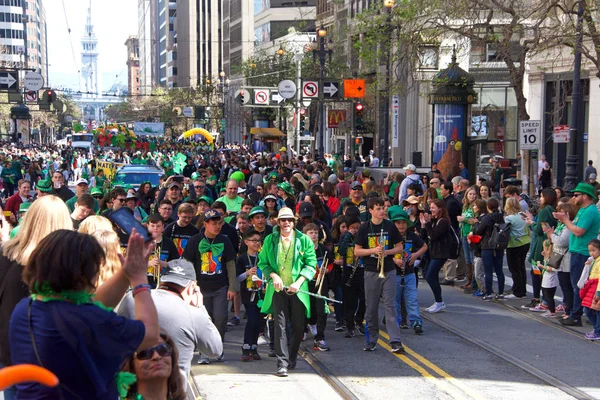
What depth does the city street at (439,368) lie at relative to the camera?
370 inches

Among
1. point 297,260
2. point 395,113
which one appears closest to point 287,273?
point 297,260

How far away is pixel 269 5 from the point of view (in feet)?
304

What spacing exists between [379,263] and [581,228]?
300cm

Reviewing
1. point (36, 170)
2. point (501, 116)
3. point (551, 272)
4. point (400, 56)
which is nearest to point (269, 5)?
point (501, 116)

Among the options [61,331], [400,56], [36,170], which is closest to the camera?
[61,331]

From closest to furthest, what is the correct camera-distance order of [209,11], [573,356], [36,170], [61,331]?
[61,331]
[573,356]
[36,170]
[209,11]

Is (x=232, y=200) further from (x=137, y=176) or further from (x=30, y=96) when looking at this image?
(x=30, y=96)

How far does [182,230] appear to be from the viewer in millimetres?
11305

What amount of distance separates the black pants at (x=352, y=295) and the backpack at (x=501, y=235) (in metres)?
3.09

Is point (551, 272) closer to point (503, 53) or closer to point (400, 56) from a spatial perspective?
point (503, 53)

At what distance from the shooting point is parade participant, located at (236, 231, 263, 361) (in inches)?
421

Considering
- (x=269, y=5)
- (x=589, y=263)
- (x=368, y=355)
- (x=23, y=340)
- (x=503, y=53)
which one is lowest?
(x=368, y=355)

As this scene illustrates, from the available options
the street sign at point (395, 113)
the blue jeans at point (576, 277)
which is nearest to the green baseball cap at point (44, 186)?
the blue jeans at point (576, 277)

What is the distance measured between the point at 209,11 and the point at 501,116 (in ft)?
372
